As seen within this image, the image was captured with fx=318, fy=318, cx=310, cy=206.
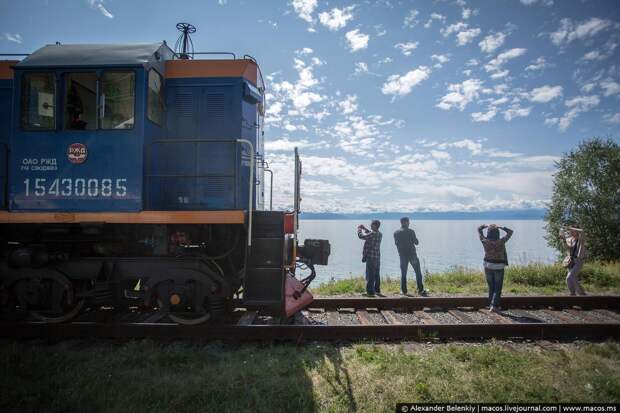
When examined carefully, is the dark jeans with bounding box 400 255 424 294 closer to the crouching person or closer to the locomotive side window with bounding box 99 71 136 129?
the crouching person

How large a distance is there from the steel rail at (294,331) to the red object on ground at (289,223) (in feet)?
4.45

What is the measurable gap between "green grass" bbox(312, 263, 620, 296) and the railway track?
1.47 meters

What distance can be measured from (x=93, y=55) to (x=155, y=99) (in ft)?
3.12

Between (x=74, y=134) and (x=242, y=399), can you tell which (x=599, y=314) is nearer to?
(x=242, y=399)

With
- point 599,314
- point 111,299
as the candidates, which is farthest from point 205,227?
point 599,314

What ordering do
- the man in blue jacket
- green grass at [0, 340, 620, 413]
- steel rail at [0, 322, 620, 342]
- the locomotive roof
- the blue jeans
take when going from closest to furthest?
green grass at [0, 340, 620, 413] → the locomotive roof → steel rail at [0, 322, 620, 342] → the blue jeans → the man in blue jacket

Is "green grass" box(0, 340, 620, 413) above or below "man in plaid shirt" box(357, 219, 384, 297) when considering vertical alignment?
below

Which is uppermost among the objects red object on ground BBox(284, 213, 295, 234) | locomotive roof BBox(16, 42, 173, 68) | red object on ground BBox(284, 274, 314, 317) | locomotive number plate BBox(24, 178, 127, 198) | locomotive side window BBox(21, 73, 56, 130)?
locomotive roof BBox(16, 42, 173, 68)

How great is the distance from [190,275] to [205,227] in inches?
30.5

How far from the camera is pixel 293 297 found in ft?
16.5

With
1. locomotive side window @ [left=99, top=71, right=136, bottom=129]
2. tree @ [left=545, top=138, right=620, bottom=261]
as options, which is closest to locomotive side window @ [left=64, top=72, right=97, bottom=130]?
locomotive side window @ [left=99, top=71, right=136, bottom=129]

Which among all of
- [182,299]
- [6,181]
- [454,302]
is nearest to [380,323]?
[454,302]

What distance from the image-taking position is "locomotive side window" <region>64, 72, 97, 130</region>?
4.50 metres

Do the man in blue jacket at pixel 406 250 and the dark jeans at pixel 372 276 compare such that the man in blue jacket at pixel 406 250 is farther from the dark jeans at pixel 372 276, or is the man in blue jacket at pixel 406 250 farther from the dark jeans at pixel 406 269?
the dark jeans at pixel 372 276
